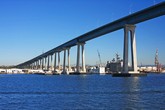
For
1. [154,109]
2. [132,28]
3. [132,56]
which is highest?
[132,28]

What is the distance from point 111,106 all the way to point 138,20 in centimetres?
8771

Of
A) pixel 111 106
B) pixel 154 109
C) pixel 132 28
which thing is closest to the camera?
pixel 154 109

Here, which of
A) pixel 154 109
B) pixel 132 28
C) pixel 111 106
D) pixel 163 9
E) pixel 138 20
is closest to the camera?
pixel 154 109

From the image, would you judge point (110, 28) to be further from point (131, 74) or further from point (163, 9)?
point (163, 9)

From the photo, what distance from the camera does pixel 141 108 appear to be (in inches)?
1396

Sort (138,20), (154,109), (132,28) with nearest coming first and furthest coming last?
(154,109)
(138,20)
(132,28)

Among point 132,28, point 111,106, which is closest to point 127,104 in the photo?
point 111,106

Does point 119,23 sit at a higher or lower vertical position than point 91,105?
higher

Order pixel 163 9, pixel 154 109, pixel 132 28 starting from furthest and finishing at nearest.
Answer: pixel 132 28 → pixel 163 9 → pixel 154 109

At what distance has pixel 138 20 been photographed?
122062 mm

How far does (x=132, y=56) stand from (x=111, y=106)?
100 m

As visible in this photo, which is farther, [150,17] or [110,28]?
[110,28]

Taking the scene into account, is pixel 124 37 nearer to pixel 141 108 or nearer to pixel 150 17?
pixel 150 17

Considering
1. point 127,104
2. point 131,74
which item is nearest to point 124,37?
point 131,74
